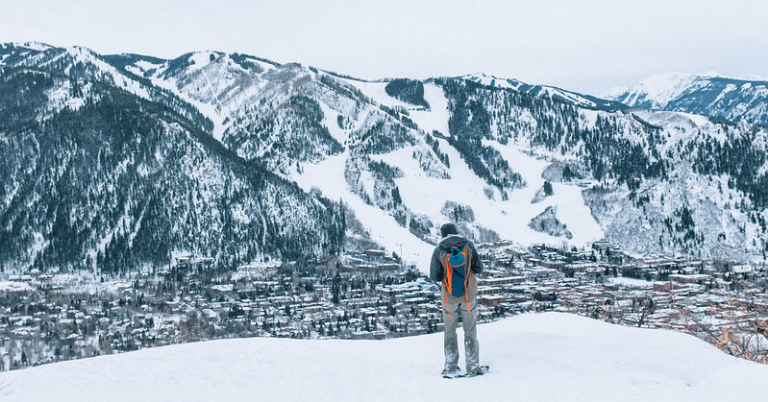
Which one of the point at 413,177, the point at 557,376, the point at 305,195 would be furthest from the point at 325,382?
the point at 413,177

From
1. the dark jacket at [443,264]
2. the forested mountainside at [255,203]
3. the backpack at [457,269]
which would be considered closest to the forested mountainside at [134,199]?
the forested mountainside at [255,203]

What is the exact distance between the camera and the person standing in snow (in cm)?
1416

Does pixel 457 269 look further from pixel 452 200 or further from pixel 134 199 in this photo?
pixel 452 200

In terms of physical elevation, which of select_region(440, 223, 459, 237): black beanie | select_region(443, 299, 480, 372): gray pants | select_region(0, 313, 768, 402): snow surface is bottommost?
select_region(0, 313, 768, 402): snow surface

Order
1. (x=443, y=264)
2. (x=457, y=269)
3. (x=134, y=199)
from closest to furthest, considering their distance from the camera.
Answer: (x=457, y=269) → (x=443, y=264) → (x=134, y=199)

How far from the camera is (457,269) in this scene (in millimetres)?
14148

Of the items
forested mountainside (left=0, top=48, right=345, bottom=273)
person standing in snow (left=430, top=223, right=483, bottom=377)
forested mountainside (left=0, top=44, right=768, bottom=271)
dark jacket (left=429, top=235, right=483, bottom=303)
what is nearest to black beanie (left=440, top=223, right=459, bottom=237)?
person standing in snow (left=430, top=223, right=483, bottom=377)

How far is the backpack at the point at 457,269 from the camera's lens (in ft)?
46.2

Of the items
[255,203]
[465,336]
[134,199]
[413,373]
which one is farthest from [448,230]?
[134,199]

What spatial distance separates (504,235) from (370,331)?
3590 inches

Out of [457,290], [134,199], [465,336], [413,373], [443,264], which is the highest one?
[134,199]

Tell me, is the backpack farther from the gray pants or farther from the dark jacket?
the gray pants

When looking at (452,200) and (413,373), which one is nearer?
(413,373)

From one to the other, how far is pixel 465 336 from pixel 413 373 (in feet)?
5.47
